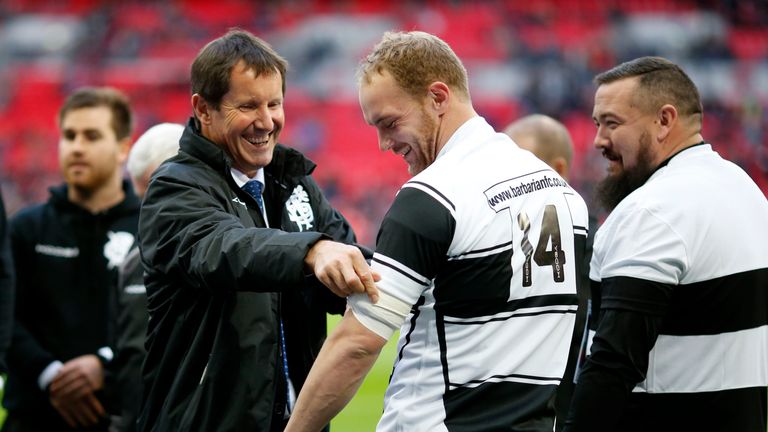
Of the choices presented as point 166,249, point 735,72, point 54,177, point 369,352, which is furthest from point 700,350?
point 735,72

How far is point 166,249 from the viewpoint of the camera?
125 inches

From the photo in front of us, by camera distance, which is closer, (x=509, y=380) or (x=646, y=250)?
(x=509, y=380)

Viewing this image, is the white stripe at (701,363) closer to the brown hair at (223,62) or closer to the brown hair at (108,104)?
the brown hair at (223,62)

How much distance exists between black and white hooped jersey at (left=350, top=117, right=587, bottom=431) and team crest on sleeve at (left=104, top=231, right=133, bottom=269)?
9.22 ft

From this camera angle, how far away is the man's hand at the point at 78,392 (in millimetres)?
5066

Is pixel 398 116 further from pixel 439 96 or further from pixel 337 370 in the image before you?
pixel 337 370

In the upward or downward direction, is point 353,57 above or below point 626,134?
above

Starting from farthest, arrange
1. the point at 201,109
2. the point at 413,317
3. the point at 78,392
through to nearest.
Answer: the point at 78,392, the point at 201,109, the point at 413,317

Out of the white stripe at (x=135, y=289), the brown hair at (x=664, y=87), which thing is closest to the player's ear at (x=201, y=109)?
the white stripe at (x=135, y=289)

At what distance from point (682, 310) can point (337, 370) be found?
1294mm

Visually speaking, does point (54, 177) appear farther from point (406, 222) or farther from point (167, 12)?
point (406, 222)

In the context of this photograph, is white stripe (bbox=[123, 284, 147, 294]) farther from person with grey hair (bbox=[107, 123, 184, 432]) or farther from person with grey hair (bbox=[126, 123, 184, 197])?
person with grey hair (bbox=[126, 123, 184, 197])


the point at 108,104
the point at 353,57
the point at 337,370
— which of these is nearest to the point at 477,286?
the point at 337,370

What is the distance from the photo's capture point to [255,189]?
3.63m
